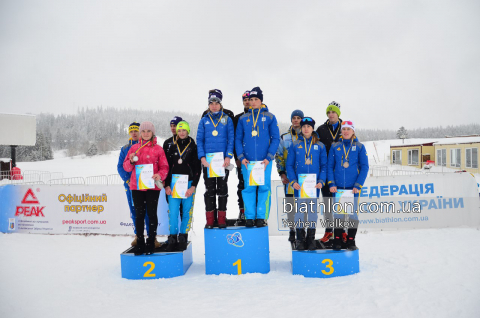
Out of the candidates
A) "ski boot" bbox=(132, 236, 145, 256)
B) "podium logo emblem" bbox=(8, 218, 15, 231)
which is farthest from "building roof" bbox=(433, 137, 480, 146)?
"podium logo emblem" bbox=(8, 218, 15, 231)

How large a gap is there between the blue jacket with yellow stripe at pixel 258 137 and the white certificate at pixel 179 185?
32.7 inches

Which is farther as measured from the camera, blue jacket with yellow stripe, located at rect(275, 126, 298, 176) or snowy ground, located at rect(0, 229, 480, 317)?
blue jacket with yellow stripe, located at rect(275, 126, 298, 176)

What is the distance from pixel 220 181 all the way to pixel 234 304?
159cm

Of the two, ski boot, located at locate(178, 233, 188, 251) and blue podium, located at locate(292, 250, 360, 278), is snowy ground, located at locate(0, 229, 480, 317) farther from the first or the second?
ski boot, located at locate(178, 233, 188, 251)

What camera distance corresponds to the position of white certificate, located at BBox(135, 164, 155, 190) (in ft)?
12.7

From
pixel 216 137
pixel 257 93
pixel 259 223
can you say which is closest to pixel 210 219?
pixel 259 223

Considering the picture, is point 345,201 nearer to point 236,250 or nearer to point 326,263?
point 326,263

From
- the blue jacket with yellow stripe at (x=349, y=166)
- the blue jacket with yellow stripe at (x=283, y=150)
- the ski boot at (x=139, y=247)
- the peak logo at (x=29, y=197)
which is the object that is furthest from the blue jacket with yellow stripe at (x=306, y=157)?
the peak logo at (x=29, y=197)

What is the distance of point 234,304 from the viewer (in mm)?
2998

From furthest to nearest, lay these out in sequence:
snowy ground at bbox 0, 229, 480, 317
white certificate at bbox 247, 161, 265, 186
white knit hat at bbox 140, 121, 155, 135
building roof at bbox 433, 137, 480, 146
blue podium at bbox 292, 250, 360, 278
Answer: building roof at bbox 433, 137, 480, 146 < white knit hat at bbox 140, 121, 155, 135 < white certificate at bbox 247, 161, 265, 186 < blue podium at bbox 292, 250, 360, 278 < snowy ground at bbox 0, 229, 480, 317

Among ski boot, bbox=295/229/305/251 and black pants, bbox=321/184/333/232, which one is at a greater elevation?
black pants, bbox=321/184/333/232

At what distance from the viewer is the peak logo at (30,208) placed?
7.39m

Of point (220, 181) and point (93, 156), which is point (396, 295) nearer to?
point (220, 181)

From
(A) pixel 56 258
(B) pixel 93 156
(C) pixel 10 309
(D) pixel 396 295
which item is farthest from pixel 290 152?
(B) pixel 93 156
